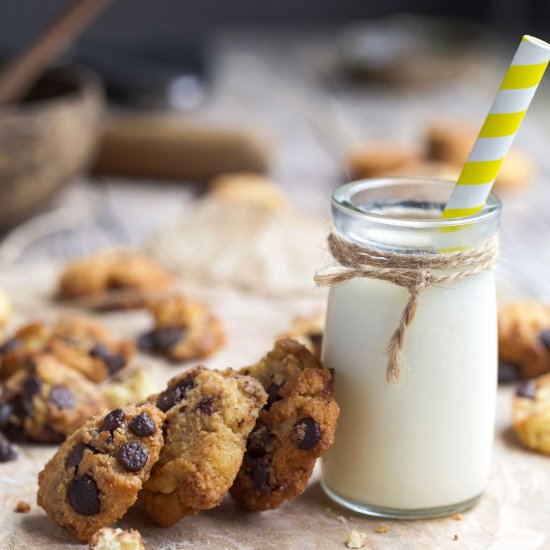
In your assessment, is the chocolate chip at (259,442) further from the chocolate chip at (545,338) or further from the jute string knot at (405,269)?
the chocolate chip at (545,338)

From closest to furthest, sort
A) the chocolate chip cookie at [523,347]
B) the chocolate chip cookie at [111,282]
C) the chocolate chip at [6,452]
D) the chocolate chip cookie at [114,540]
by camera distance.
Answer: the chocolate chip cookie at [114,540] < the chocolate chip at [6,452] < the chocolate chip cookie at [523,347] < the chocolate chip cookie at [111,282]

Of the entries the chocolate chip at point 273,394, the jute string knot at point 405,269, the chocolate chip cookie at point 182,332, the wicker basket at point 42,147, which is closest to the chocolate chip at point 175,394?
the chocolate chip at point 273,394

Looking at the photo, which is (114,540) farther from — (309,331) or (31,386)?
(309,331)

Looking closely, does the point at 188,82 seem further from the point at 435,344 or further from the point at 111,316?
the point at 435,344

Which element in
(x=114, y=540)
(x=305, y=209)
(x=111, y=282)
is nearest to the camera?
(x=114, y=540)

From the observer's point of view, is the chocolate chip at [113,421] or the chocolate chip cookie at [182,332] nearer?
the chocolate chip at [113,421]

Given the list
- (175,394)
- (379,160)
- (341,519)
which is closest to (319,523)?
(341,519)
